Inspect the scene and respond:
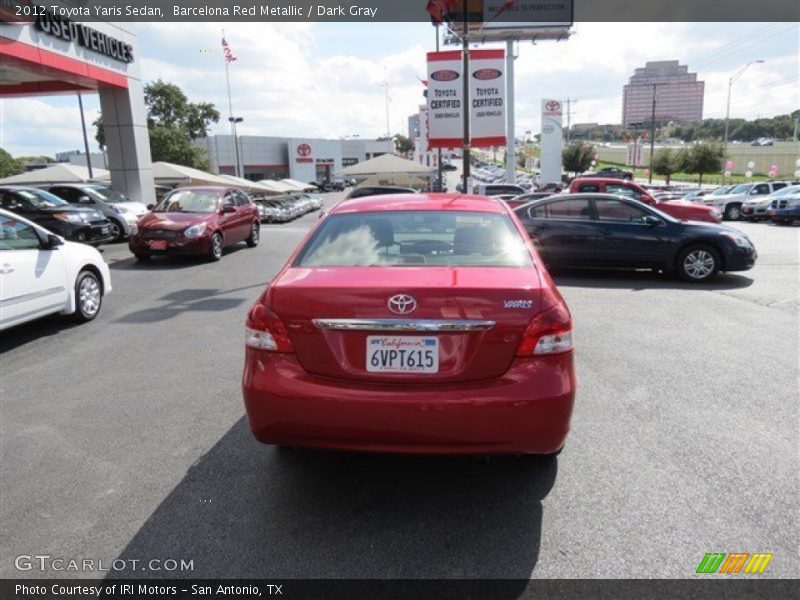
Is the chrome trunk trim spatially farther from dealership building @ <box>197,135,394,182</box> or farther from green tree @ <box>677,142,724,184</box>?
dealership building @ <box>197,135,394,182</box>

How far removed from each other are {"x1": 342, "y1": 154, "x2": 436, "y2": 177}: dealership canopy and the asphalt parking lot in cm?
2597

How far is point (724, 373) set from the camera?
503cm

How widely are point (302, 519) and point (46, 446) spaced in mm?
2116

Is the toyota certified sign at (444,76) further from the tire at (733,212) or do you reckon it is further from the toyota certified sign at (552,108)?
the toyota certified sign at (552,108)

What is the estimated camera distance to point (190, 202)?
13.0 meters

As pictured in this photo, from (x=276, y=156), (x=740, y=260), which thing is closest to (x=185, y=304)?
(x=740, y=260)

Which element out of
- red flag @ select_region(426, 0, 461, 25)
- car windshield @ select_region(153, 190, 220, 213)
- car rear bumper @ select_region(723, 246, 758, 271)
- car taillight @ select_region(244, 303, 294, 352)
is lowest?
car rear bumper @ select_region(723, 246, 758, 271)

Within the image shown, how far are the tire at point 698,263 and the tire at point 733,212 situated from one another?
18.8 m

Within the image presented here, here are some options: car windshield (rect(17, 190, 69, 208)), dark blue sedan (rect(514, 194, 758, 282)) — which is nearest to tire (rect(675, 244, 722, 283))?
dark blue sedan (rect(514, 194, 758, 282))

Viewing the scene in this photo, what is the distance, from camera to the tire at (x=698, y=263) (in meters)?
9.52

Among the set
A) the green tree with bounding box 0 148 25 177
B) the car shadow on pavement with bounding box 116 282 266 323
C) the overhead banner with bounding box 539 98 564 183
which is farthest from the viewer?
the green tree with bounding box 0 148 25 177

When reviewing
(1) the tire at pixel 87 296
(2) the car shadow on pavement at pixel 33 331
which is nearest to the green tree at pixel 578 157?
(1) the tire at pixel 87 296

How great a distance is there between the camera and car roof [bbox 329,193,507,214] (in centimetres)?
398

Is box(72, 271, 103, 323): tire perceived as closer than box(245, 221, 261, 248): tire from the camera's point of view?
Yes
